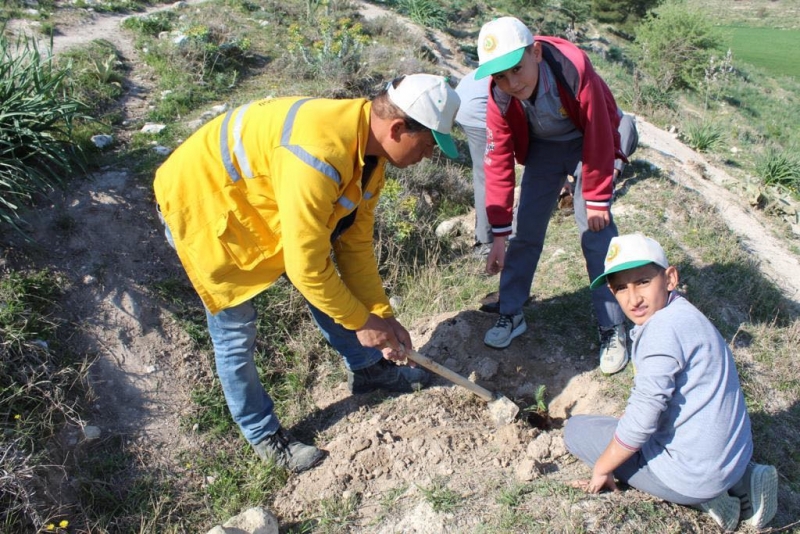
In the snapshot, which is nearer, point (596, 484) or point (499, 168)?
point (596, 484)

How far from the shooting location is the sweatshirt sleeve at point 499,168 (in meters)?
3.05

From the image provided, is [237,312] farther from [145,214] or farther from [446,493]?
[145,214]

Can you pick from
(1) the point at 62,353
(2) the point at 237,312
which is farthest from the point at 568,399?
(1) the point at 62,353

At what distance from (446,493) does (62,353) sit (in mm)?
2234

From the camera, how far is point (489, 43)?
2.60 meters

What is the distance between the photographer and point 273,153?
2164mm

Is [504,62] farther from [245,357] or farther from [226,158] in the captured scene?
[245,357]

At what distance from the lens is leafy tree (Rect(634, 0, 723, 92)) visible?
17.1 m

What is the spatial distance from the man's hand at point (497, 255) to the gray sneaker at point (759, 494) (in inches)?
59.3

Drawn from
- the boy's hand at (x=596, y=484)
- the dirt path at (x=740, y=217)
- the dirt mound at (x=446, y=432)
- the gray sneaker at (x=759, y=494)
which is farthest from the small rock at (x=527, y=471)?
the dirt path at (x=740, y=217)

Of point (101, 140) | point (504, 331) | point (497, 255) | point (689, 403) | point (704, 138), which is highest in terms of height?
point (689, 403)

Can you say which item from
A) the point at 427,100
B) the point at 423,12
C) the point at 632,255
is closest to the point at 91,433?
the point at 427,100

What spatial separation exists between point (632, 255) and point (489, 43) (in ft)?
3.62

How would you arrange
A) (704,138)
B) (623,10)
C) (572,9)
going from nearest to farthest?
(704,138) < (572,9) < (623,10)
